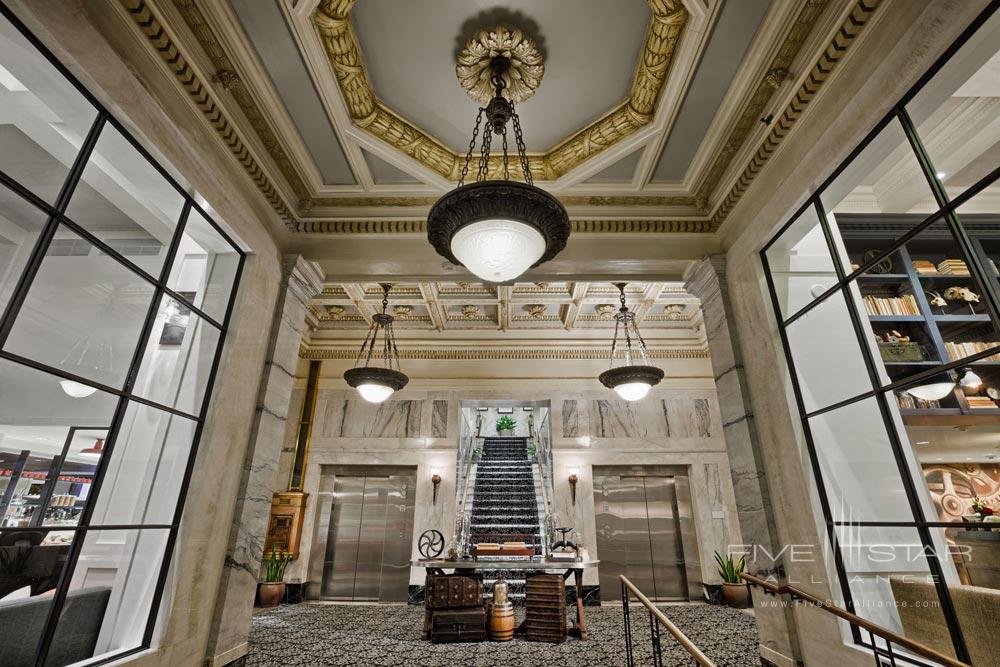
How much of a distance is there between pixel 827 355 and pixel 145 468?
14.5ft

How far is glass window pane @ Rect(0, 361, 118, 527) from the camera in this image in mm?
2000

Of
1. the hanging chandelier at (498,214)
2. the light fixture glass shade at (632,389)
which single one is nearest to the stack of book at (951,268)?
the hanging chandelier at (498,214)

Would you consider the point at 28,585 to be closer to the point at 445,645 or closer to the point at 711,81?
the point at 445,645

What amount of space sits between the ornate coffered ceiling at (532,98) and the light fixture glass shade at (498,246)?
1.43 metres

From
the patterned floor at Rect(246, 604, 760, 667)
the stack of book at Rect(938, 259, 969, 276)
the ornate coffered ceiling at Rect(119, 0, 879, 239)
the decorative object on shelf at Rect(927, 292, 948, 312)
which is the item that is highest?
the ornate coffered ceiling at Rect(119, 0, 879, 239)

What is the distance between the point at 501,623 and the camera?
16.6 feet

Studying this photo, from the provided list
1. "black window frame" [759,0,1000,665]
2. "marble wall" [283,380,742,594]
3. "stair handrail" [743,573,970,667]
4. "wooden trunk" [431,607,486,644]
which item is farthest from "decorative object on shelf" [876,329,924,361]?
"wooden trunk" [431,607,486,644]

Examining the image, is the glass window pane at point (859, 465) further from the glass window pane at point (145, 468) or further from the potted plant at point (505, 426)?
the potted plant at point (505, 426)

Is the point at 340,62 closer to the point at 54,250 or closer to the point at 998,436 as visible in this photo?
the point at 54,250

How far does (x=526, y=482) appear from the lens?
9.70 m

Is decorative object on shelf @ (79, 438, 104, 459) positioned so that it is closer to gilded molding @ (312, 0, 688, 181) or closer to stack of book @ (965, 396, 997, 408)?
gilded molding @ (312, 0, 688, 181)

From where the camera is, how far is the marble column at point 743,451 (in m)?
3.17

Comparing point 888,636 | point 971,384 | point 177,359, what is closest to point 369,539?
point 177,359

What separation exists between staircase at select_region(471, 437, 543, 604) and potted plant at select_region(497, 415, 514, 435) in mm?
3968
